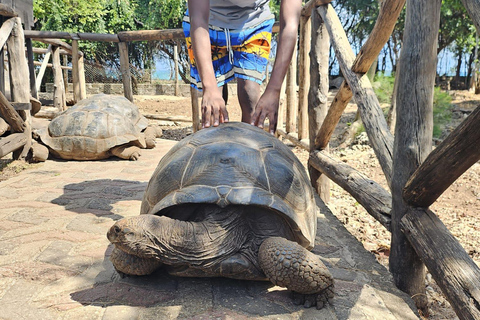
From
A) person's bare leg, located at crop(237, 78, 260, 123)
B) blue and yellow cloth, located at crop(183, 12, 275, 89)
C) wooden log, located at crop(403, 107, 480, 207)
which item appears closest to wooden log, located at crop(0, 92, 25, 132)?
blue and yellow cloth, located at crop(183, 12, 275, 89)

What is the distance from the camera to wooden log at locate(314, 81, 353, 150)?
131 inches

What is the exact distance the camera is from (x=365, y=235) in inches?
139

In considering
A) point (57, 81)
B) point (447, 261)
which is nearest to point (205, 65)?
point (447, 261)

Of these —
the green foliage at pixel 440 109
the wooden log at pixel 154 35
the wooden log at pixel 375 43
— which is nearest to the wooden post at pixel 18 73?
the wooden log at pixel 154 35

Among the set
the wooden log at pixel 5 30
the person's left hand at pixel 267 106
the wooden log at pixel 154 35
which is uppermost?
the wooden log at pixel 154 35

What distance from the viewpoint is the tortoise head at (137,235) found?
165 cm

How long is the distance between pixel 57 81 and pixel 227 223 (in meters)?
10.8

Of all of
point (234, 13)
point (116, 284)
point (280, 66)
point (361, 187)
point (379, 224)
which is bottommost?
point (379, 224)

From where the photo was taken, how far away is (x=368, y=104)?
2.75 metres

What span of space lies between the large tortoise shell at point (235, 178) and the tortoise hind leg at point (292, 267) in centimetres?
18

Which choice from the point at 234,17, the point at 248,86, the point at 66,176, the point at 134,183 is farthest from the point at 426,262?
the point at 66,176

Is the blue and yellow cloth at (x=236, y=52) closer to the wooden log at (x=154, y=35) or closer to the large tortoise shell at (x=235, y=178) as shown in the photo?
the large tortoise shell at (x=235, y=178)

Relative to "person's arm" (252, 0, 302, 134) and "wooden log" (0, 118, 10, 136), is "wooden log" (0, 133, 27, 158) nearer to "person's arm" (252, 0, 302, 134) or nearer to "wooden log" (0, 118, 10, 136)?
"wooden log" (0, 118, 10, 136)

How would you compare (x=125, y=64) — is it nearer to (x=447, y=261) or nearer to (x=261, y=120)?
(x=261, y=120)
